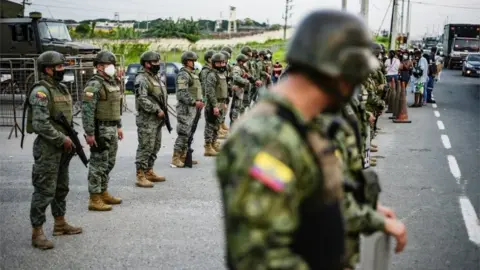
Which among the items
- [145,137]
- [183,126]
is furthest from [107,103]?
[183,126]

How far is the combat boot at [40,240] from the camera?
18.1 ft

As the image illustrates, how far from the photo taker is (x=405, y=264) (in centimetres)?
505

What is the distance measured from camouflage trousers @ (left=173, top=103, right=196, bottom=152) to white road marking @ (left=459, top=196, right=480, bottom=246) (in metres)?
4.27

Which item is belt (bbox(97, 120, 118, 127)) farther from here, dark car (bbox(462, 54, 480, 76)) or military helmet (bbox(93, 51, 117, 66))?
dark car (bbox(462, 54, 480, 76))

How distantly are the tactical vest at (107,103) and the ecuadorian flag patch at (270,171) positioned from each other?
17.9 ft

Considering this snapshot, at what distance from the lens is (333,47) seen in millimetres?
1710

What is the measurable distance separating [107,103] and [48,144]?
1.32 meters

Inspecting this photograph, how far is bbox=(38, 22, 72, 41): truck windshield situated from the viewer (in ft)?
63.4

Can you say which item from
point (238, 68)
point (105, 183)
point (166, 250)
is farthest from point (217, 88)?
point (166, 250)

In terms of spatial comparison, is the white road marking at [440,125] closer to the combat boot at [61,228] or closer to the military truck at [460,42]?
the combat boot at [61,228]

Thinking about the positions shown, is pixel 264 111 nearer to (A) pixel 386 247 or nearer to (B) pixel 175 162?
(A) pixel 386 247

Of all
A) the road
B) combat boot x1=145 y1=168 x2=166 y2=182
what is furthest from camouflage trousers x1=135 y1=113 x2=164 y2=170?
the road

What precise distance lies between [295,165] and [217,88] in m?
9.72

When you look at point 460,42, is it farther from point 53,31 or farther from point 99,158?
point 99,158
